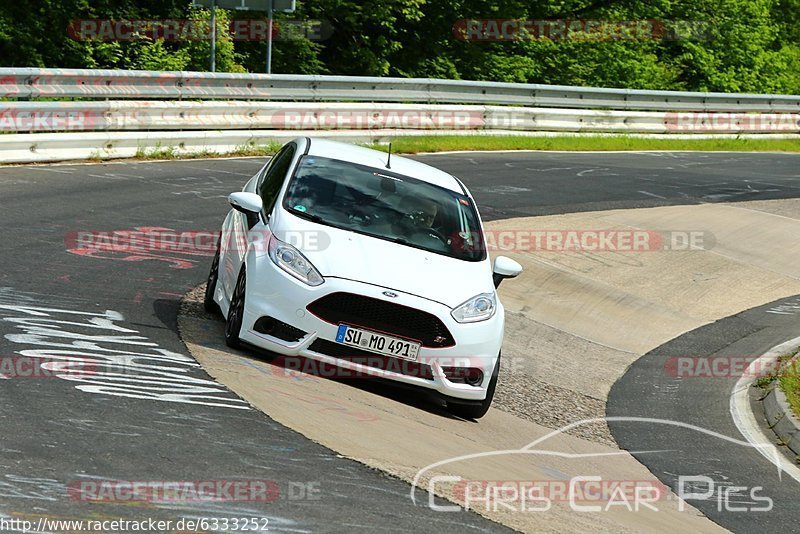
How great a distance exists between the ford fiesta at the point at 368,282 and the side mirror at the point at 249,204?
14mm

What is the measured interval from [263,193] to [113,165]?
8934mm

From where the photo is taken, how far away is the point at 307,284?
28.6ft

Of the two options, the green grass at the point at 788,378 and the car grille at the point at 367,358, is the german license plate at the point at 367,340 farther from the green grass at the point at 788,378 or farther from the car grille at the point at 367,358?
the green grass at the point at 788,378

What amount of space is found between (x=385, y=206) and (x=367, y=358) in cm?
158

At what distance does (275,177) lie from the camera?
10.3 metres

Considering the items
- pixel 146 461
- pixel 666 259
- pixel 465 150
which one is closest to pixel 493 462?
pixel 146 461

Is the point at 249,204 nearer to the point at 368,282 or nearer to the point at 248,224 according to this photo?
the point at 248,224

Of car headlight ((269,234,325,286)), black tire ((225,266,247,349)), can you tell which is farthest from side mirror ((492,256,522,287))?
black tire ((225,266,247,349))

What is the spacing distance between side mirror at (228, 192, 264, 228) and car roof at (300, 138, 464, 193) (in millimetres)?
947

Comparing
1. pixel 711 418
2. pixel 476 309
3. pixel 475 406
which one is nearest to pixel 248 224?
pixel 476 309

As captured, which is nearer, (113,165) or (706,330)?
(706,330)

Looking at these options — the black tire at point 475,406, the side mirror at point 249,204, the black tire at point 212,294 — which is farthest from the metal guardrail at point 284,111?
the black tire at point 475,406

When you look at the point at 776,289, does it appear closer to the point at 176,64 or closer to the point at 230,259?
the point at 230,259

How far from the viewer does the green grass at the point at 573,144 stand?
2433cm
